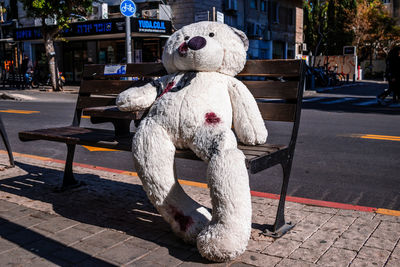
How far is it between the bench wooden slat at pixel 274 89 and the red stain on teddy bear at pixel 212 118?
0.75m

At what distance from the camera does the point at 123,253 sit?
9.03 feet

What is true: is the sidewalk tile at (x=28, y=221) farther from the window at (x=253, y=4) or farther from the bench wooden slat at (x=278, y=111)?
the window at (x=253, y=4)

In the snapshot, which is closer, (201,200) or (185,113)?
(185,113)

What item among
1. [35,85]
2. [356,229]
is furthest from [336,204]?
[35,85]

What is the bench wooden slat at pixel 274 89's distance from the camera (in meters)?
3.24

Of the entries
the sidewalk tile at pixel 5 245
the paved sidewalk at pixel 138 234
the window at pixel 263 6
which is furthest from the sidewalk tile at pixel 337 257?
the window at pixel 263 6

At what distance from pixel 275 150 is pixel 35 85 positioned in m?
25.3

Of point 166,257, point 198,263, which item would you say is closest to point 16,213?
point 166,257

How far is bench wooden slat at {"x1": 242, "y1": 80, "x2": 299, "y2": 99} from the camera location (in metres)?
3.24

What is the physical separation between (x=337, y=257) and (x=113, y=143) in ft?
6.08

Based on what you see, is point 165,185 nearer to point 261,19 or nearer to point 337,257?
point 337,257

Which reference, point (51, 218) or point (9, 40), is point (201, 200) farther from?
point (9, 40)

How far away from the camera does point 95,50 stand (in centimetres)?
2670

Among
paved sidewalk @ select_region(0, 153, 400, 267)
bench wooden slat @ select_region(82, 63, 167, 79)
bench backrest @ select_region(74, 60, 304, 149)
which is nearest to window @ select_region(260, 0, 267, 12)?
bench wooden slat @ select_region(82, 63, 167, 79)
